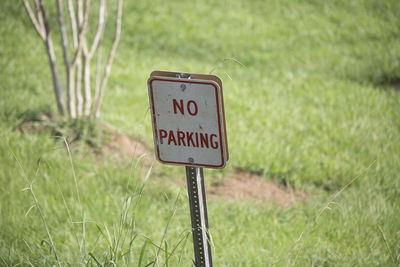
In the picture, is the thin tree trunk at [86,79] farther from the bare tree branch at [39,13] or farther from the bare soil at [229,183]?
the bare tree branch at [39,13]

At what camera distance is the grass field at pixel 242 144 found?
9.27 ft

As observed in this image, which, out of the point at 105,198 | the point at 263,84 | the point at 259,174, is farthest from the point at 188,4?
the point at 105,198

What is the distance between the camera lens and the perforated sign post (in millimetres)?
1768

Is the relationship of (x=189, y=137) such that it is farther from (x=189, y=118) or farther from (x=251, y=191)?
(x=251, y=191)

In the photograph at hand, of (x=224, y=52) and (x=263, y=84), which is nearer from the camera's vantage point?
(x=263, y=84)

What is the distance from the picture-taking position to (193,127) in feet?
6.00

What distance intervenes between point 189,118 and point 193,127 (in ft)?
0.12

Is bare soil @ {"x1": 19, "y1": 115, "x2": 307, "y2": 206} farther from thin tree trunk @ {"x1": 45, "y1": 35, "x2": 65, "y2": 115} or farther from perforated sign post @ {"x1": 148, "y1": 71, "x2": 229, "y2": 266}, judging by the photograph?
perforated sign post @ {"x1": 148, "y1": 71, "x2": 229, "y2": 266}

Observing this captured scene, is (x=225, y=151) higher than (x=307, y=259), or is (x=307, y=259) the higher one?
(x=225, y=151)

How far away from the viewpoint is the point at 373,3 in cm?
754

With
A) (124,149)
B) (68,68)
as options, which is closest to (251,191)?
(124,149)

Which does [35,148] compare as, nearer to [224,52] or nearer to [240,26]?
[224,52]

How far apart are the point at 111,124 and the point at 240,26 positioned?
3090 millimetres

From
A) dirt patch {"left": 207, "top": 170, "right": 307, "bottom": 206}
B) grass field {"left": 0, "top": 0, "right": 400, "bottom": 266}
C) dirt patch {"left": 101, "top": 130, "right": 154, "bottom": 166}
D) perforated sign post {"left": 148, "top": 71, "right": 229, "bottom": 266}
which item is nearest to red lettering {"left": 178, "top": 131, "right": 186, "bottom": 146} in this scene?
perforated sign post {"left": 148, "top": 71, "right": 229, "bottom": 266}
